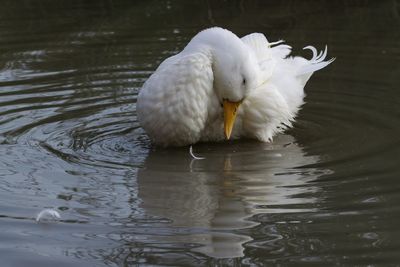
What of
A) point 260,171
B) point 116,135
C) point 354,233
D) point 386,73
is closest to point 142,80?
point 116,135

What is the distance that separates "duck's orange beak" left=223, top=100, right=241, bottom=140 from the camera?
19.5ft

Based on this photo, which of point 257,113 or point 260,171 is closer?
point 260,171

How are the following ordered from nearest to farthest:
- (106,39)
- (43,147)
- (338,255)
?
(338,255)
(43,147)
(106,39)

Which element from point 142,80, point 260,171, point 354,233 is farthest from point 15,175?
point 142,80

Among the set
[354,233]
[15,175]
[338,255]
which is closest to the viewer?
[338,255]

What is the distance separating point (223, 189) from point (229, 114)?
3.04 ft

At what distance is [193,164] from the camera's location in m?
5.66

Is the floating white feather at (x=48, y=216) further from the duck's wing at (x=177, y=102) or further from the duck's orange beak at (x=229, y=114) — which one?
the duck's orange beak at (x=229, y=114)

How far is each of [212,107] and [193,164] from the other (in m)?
0.51

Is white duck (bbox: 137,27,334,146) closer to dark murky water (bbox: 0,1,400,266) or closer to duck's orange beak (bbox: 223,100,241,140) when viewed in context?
duck's orange beak (bbox: 223,100,241,140)

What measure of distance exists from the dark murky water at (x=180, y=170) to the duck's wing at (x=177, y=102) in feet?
0.46

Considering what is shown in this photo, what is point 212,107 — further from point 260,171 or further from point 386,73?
point 386,73

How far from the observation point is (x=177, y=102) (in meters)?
5.82

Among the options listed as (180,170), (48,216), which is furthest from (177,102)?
(48,216)
